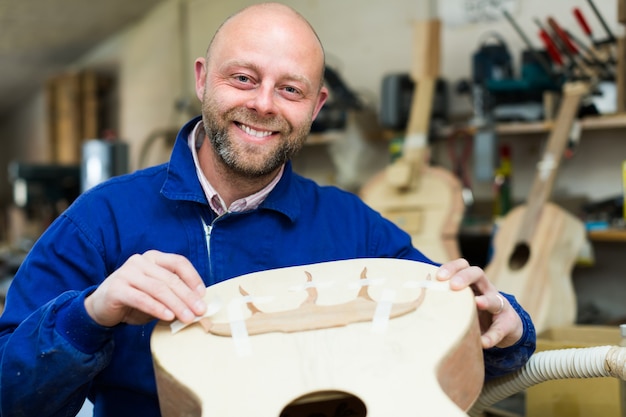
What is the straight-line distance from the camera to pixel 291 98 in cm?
125

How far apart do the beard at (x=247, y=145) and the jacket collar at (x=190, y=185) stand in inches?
2.4

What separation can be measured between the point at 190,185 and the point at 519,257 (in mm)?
1741

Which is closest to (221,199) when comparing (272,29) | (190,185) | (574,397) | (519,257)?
(190,185)

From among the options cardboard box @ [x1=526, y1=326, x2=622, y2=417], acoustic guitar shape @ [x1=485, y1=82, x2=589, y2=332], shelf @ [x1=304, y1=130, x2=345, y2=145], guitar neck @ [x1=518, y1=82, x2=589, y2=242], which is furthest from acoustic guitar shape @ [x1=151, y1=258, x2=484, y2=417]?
shelf @ [x1=304, y1=130, x2=345, y2=145]

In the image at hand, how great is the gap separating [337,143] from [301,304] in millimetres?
2892

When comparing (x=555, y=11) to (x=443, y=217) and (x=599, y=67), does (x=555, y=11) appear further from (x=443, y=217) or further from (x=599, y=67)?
(x=443, y=217)

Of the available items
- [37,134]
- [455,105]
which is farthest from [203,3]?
[37,134]

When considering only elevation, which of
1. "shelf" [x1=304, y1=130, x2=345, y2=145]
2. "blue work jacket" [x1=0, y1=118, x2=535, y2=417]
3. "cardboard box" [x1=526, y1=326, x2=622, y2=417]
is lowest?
"shelf" [x1=304, y1=130, x2=345, y2=145]

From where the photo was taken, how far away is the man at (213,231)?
38.3 inches

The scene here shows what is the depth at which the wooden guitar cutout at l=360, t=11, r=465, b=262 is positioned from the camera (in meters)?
2.83

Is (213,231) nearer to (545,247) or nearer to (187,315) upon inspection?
(187,315)

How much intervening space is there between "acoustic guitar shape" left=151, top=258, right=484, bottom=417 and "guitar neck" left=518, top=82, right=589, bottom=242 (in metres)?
1.67

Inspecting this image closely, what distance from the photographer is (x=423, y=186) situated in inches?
119

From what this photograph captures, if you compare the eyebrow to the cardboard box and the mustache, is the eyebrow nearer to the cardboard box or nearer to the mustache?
the mustache
